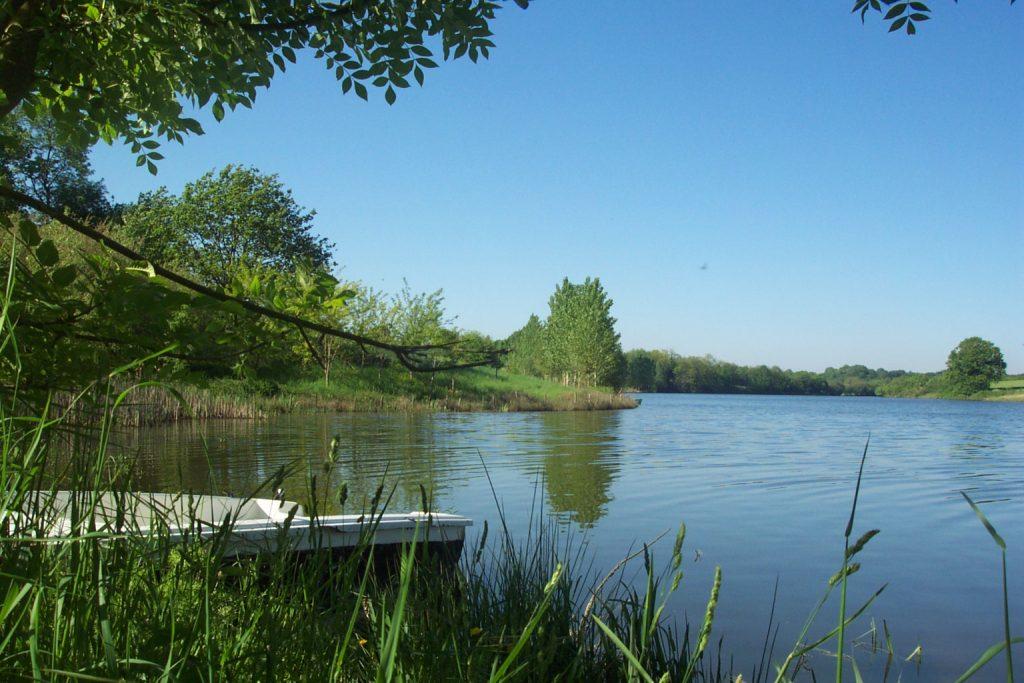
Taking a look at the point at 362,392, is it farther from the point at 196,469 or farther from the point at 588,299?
the point at 588,299

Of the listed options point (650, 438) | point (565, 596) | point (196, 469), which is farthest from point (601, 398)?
point (565, 596)

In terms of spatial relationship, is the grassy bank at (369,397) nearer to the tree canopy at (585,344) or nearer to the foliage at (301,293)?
the tree canopy at (585,344)

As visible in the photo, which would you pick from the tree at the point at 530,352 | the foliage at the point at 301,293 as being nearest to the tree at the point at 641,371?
the tree at the point at 530,352

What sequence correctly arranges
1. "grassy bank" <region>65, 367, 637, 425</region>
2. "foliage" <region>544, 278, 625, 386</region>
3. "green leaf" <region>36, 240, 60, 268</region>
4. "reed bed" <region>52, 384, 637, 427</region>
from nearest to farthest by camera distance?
1. "green leaf" <region>36, 240, 60, 268</region>
2. "reed bed" <region>52, 384, 637, 427</region>
3. "grassy bank" <region>65, 367, 637, 425</region>
4. "foliage" <region>544, 278, 625, 386</region>

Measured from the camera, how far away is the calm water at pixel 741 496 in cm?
624

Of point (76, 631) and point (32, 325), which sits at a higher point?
point (32, 325)

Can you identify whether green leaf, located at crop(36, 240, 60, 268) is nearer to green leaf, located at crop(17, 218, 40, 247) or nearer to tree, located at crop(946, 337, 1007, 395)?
green leaf, located at crop(17, 218, 40, 247)

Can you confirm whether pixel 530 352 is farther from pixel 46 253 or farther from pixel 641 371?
pixel 46 253

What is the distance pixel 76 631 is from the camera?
1554 mm

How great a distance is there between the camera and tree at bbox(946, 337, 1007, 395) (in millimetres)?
102750

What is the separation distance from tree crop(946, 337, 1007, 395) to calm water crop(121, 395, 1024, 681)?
8871 centimetres

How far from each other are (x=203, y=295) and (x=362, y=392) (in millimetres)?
32659

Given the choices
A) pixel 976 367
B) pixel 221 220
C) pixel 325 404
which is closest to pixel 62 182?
pixel 221 220

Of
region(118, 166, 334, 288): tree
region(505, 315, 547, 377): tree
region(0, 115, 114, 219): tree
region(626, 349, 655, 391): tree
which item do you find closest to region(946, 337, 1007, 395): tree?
region(626, 349, 655, 391): tree
